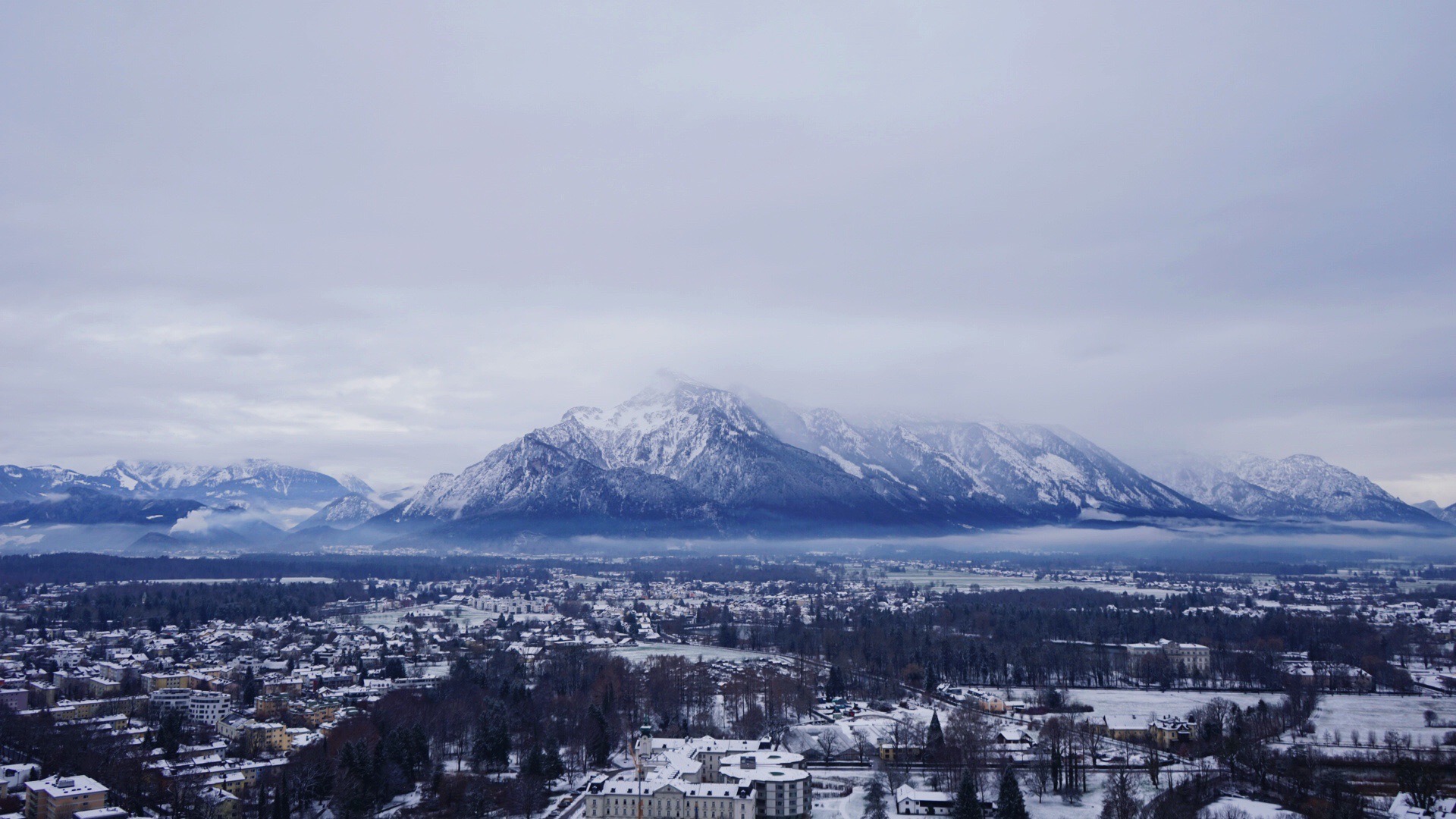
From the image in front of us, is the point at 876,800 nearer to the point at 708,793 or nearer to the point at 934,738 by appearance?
the point at 708,793

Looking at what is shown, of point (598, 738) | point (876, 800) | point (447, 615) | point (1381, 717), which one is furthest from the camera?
point (447, 615)

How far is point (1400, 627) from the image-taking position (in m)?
83.2

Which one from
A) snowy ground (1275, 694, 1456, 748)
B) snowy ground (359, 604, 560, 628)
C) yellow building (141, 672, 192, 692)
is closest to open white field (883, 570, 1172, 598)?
snowy ground (359, 604, 560, 628)

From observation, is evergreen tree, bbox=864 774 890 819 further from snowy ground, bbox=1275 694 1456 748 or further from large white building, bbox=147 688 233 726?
large white building, bbox=147 688 233 726

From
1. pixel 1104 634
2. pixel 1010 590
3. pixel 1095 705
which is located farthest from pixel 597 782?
pixel 1010 590

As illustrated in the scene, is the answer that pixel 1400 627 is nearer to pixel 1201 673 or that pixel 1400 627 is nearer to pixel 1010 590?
pixel 1201 673

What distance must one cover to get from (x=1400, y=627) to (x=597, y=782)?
7025cm

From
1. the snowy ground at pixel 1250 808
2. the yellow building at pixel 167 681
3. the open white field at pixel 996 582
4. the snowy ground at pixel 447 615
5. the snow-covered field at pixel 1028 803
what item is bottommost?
the snow-covered field at pixel 1028 803

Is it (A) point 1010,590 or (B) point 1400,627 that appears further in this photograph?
(A) point 1010,590

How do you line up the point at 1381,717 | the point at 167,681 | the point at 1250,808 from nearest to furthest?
the point at 1250,808, the point at 1381,717, the point at 167,681

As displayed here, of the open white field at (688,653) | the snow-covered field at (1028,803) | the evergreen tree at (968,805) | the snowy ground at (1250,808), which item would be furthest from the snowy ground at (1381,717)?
the open white field at (688,653)

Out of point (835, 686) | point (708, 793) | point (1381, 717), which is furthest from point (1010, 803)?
point (1381, 717)

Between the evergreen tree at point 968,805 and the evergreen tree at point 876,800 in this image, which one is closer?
the evergreen tree at point 968,805

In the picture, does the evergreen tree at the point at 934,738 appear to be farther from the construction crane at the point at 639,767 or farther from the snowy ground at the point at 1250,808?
the construction crane at the point at 639,767
